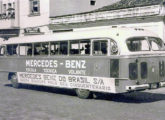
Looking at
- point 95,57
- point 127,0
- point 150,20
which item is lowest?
point 95,57

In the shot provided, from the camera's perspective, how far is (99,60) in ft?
43.9

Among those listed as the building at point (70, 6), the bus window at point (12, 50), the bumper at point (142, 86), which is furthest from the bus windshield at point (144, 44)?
the building at point (70, 6)

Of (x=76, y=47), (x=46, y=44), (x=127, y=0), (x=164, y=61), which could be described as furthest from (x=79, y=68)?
(x=127, y=0)

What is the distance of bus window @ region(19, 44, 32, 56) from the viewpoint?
1720 centimetres

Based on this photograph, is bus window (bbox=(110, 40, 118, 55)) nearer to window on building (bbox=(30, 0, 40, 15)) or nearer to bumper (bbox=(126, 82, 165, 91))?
bumper (bbox=(126, 82, 165, 91))

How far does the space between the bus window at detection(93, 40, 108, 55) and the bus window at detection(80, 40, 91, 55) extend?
344mm

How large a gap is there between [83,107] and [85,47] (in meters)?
3.14

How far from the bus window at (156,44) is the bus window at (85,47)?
2.62 m

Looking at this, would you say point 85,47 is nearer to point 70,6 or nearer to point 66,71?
point 66,71

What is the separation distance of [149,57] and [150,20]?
7690 mm

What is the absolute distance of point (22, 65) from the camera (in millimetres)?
17734

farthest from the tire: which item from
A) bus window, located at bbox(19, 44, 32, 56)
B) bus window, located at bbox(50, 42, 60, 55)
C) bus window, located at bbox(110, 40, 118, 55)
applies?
bus window, located at bbox(110, 40, 118, 55)

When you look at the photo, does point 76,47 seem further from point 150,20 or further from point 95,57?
point 150,20

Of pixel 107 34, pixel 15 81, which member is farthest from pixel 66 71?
pixel 15 81
